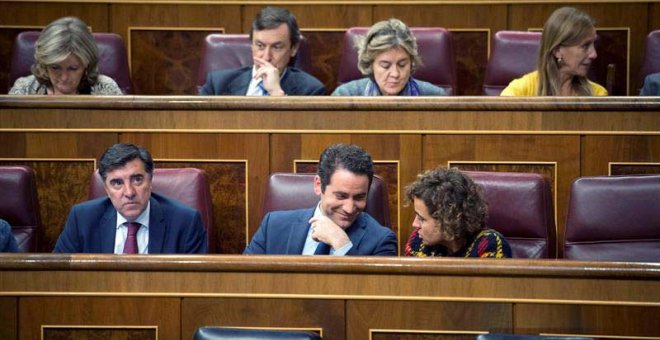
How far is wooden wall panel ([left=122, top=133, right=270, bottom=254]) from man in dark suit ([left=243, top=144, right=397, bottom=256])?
6.8 inches

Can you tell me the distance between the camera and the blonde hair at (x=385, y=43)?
6.29 ft

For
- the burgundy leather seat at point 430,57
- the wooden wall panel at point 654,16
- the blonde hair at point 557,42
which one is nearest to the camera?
the blonde hair at point 557,42

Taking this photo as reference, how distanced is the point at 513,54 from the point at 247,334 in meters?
1.04

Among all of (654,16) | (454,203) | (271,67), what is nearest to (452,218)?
(454,203)

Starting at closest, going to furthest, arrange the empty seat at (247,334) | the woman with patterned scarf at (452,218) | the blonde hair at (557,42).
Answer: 1. the empty seat at (247,334)
2. the woman with patterned scarf at (452,218)
3. the blonde hair at (557,42)

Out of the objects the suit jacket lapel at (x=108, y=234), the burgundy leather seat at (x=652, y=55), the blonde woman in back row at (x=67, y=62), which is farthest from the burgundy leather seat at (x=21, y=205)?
the burgundy leather seat at (x=652, y=55)

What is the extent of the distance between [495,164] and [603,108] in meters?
0.17

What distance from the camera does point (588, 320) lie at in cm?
126

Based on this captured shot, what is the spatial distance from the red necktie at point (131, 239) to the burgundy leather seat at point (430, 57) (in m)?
0.64

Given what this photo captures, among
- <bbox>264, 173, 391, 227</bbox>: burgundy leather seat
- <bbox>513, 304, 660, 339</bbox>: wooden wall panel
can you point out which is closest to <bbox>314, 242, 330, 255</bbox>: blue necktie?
<bbox>264, 173, 391, 227</bbox>: burgundy leather seat

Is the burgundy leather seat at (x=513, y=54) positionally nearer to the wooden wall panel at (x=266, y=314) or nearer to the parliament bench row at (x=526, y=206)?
the parliament bench row at (x=526, y=206)

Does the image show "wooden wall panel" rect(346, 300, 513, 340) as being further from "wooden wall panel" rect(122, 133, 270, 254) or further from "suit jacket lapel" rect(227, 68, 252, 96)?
"suit jacket lapel" rect(227, 68, 252, 96)

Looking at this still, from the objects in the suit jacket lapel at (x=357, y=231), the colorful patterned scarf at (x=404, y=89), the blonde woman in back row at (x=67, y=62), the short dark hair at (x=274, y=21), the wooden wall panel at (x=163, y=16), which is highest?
the wooden wall panel at (x=163, y=16)

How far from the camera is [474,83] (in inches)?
88.8
